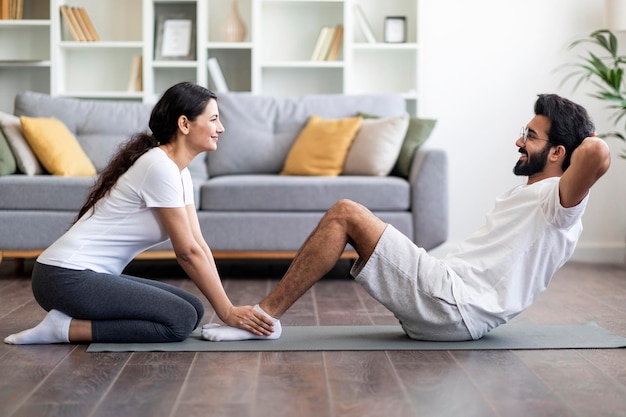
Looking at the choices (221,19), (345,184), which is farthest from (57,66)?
(345,184)

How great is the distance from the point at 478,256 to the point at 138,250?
3.62 feet

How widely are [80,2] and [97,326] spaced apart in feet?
12.0

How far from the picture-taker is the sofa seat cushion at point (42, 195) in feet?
15.3

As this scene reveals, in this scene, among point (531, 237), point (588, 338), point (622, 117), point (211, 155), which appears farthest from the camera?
point (622, 117)

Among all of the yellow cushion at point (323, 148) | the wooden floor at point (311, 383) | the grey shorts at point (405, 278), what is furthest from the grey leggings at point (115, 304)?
the yellow cushion at point (323, 148)

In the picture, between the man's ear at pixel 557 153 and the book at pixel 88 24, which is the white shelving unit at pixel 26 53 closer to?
the book at pixel 88 24

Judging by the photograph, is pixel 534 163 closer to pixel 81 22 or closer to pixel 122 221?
pixel 122 221

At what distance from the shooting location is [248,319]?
9.80 feet

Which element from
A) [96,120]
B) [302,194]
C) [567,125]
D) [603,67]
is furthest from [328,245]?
[603,67]

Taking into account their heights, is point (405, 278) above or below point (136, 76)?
below

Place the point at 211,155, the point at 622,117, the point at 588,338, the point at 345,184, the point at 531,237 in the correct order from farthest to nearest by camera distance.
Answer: the point at 622,117 → the point at 211,155 → the point at 345,184 → the point at 588,338 → the point at 531,237

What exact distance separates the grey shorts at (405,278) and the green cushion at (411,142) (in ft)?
6.93

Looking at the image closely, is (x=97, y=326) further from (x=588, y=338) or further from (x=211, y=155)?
(x=211, y=155)

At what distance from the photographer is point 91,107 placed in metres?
5.41
